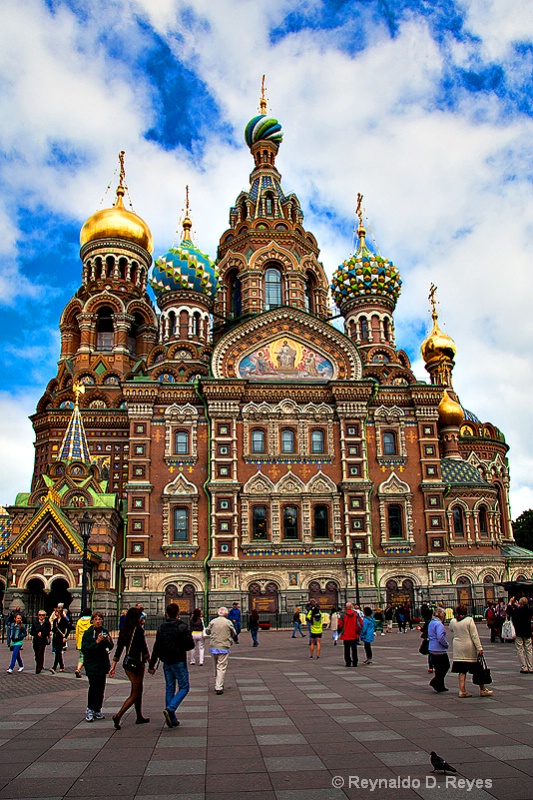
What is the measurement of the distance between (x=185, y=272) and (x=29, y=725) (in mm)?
35983

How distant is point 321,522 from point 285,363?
28.5ft

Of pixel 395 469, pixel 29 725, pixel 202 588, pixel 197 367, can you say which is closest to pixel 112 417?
pixel 197 367

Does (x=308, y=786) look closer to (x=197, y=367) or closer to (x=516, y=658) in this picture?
(x=516, y=658)

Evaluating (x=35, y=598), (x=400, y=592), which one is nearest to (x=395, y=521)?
(x=400, y=592)

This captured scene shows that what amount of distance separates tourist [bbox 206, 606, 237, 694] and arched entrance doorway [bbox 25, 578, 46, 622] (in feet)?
67.9

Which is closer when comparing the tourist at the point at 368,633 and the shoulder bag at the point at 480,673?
the shoulder bag at the point at 480,673

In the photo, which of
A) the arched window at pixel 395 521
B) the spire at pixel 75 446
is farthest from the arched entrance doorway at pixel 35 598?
the arched window at pixel 395 521

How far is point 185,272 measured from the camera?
1725 inches

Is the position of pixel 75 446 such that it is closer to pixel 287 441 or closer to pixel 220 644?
pixel 287 441

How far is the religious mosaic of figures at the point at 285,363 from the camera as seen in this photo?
3856 centimetres

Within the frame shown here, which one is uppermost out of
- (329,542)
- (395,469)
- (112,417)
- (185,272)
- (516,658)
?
(185,272)

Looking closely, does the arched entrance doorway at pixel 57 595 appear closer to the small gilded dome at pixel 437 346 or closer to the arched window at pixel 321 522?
the arched window at pixel 321 522

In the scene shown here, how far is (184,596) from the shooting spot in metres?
35.0

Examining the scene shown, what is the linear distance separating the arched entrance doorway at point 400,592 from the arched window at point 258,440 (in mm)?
9350
